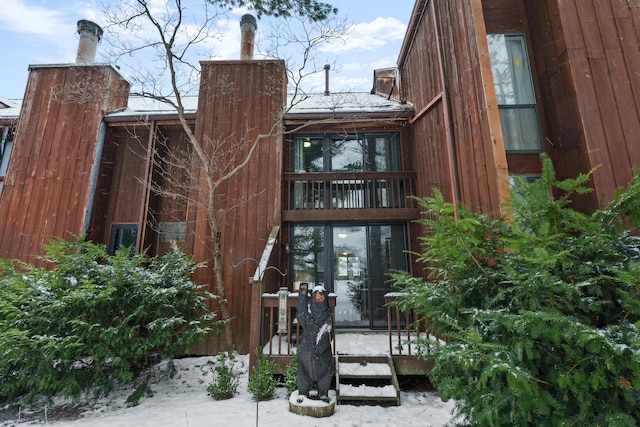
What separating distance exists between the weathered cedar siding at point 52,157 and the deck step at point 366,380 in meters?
6.55

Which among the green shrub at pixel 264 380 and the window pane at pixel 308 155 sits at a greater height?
the window pane at pixel 308 155

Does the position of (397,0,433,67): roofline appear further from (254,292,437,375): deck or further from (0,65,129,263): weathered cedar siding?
(0,65,129,263): weathered cedar siding

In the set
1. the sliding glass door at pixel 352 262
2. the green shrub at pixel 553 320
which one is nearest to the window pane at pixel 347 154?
the sliding glass door at pixel 352 262

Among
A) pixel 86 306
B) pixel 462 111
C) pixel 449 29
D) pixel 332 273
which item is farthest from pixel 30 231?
pixel 449 29

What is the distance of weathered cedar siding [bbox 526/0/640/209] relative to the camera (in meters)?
3.85

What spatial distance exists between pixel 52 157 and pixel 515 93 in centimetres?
993

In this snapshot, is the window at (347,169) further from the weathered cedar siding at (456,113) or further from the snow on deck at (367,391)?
the snow on deck at (367,391)

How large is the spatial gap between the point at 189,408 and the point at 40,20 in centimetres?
974

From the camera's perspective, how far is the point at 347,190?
7223 mm

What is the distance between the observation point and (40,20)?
7.48 meters

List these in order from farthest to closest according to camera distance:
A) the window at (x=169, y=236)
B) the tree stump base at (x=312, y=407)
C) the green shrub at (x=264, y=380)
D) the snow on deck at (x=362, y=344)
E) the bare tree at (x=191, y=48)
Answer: the window at (x=169, y=236) → the bare tree at (x=191, y=48) → the snow on deck at (x=362, y=344) → the green shrub at (x=264, y=380) → the tree stump base at (x=312, y=407)

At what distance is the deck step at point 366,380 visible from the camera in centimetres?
385

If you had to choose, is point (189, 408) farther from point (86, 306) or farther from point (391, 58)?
point (391, 58)

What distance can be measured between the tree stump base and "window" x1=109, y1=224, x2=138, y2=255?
5.89m
